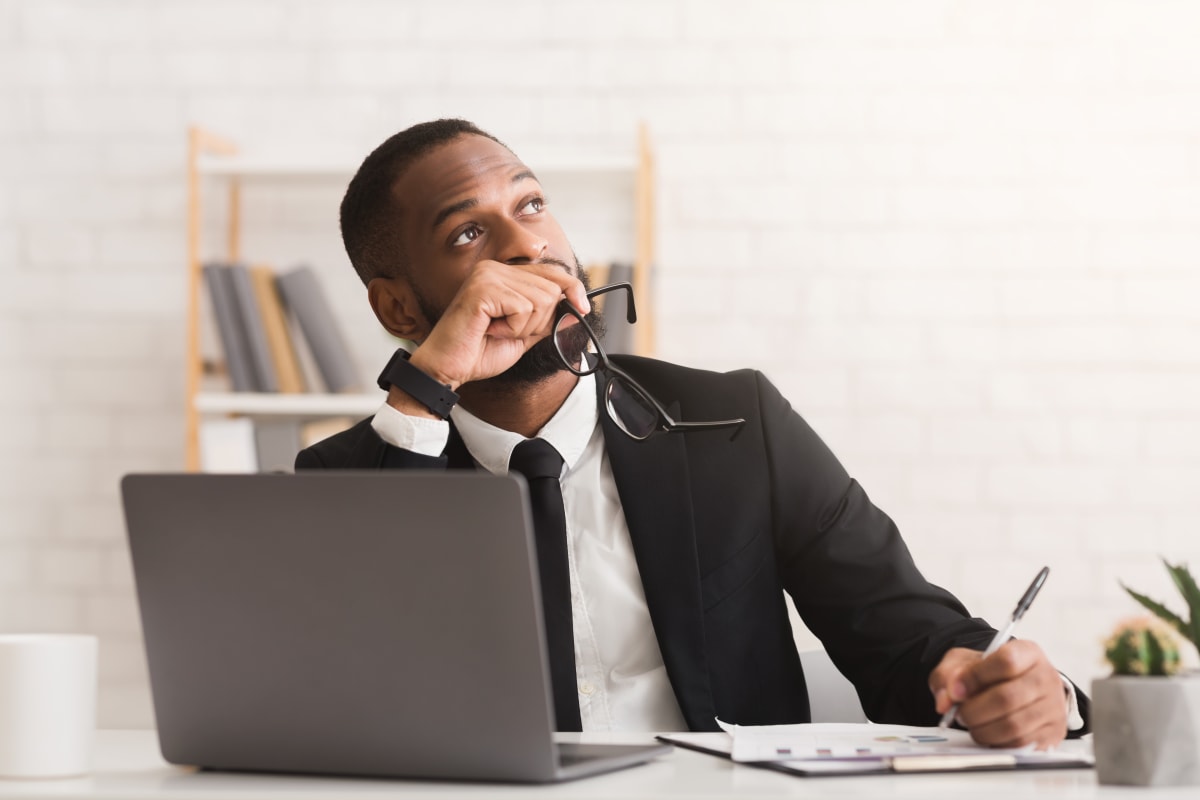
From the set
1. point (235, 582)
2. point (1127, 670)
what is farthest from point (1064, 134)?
point (235, 582)

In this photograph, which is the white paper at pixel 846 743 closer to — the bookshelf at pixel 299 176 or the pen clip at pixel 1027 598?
the pen clip at pixel 1027 598

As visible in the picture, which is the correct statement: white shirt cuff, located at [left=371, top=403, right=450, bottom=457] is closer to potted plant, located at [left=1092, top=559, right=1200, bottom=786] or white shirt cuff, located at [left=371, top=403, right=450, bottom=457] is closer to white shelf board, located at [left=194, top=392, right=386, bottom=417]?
potted plant, located at [left=1092, top=559, right=1200, bottom=786]

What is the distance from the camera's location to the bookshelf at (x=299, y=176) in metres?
2.84

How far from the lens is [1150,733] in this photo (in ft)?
2.84

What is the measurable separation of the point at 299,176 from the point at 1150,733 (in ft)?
8.24

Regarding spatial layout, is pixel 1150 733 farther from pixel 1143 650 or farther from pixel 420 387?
pixel 420 387

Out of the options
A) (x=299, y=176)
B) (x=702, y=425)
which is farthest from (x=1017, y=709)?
(x=299, y=176)

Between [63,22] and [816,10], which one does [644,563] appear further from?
[63,22]

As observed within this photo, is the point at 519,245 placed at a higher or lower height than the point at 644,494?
higher

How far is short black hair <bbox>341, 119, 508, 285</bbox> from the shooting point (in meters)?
1.87

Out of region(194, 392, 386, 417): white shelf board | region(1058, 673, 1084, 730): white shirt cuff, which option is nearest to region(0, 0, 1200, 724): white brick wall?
region(194, 392, 386, 417): white shelf board

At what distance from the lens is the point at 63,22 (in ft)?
10.5

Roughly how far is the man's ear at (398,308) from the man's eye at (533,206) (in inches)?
8.8

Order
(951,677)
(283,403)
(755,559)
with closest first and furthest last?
1. (951,677)
2. (755,559)
3. (283,403)
